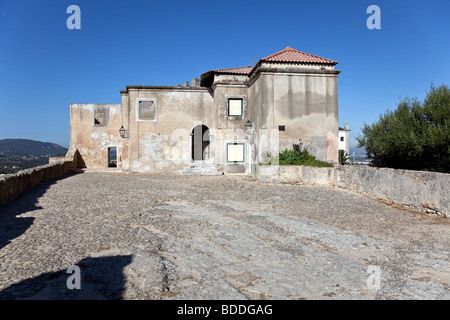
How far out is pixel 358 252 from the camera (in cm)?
523

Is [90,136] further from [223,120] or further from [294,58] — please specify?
[294,58]

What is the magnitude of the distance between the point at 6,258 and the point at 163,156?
677 inches

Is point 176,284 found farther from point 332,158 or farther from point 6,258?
point 332,158

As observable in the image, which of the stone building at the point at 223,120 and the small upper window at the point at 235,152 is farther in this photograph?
the small upper window at the point at 235,152

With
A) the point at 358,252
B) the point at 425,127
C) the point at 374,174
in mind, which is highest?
the point at 425,127

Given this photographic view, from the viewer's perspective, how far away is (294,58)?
17.8 metres

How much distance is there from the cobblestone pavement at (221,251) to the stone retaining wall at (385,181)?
18.3 inches

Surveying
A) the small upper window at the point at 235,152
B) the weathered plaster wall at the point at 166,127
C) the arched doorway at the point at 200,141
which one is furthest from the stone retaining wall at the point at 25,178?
the small upper window at the point at 235,152

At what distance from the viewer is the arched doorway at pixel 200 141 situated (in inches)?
916

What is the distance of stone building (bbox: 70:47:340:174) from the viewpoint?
17391 millimetres

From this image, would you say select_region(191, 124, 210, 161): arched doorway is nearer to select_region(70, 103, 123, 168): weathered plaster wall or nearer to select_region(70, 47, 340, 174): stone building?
select_region(70, 47, 340, 174): stone building

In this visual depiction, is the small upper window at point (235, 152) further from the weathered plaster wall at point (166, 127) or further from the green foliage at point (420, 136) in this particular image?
the green foliage at point (420, 136)

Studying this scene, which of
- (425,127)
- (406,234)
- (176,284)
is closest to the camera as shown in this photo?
(176,284)
